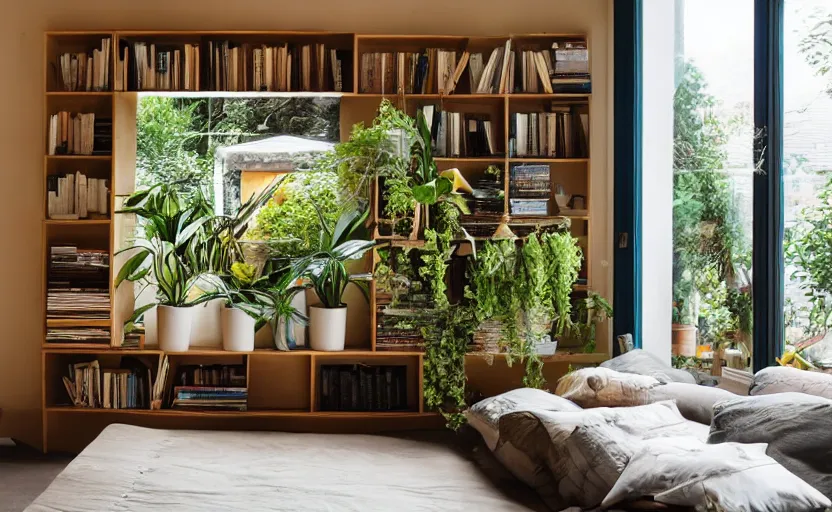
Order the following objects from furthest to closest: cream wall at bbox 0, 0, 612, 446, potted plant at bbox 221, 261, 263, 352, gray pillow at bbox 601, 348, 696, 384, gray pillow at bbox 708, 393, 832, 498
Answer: cream wall at bbox 0, 0, 612, 446
potted plant at bbox 221, 261, 263, 352
gray pillow at bbox 601, 348, 696, 384
gray pillow at bbox 708, 393, 832, 498

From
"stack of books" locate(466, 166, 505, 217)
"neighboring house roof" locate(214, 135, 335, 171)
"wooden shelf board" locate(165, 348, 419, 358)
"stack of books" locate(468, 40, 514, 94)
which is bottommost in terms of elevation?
"wooden shelf board" locate(165, 348, 419, 358)

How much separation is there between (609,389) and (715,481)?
1337mm

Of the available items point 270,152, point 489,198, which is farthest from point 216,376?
point 489,198

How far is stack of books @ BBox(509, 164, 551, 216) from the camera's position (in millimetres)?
4902

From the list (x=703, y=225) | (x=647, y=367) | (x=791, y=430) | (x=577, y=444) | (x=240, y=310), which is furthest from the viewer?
(x=240, y=310)

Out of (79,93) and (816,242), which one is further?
(79,93)

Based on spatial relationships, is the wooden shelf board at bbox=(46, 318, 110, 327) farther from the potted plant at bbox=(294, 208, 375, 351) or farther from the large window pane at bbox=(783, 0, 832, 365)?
the large window pane at bbox=(783, 0, 832, 365)

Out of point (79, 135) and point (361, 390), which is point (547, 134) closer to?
point (361, 390)

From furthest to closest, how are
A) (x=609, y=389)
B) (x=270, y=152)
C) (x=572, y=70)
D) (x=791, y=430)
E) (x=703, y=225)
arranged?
(x=270, y=152), (x=572, y=70), (x=703, y=225), (x=609, y=389), (x=791, y=430)

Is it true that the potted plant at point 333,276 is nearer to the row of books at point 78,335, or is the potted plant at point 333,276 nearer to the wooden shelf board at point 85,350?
the wooden shelf board at point 85,350

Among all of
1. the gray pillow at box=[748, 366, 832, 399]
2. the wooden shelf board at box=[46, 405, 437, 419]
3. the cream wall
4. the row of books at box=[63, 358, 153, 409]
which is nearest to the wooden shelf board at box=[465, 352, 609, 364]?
the cream wall

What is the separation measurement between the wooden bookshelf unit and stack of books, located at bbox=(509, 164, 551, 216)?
0.05 m

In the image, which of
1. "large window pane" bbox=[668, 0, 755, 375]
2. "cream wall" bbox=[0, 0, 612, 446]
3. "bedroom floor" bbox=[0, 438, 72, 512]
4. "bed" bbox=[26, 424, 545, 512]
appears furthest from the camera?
"cream wall" bbox=[0, 0, 612, 446]

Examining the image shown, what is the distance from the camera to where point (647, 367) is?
13.0 feet
